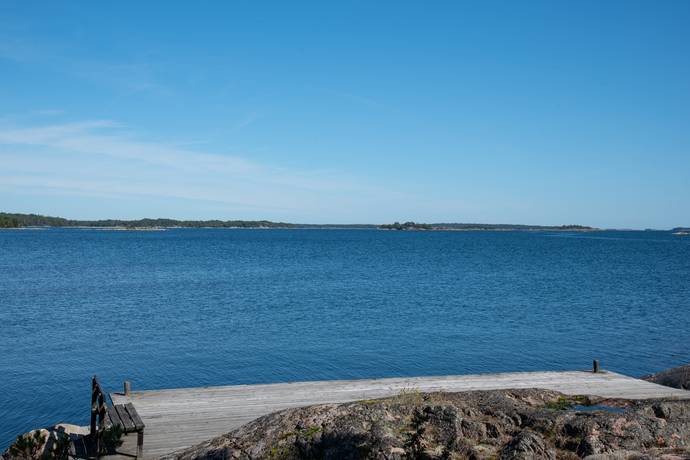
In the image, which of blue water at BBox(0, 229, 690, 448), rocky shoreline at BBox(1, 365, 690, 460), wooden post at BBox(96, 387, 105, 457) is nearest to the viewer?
rocky shoreline at BBox(1, 365, 690, 460)

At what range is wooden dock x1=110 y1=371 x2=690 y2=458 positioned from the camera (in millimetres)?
13297

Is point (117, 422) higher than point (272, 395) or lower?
higher

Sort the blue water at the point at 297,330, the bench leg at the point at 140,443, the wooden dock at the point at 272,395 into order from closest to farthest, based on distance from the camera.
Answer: the bench leg at the point at 140,443, the wooden dock at the point at 272,395, the blue water at the point at 297,330

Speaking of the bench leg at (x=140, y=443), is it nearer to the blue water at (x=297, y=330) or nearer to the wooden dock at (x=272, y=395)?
the wooden dock at (x=272, y=395)

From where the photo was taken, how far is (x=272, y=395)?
52.4ft

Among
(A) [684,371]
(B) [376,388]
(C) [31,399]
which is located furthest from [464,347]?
(C) [31,399]

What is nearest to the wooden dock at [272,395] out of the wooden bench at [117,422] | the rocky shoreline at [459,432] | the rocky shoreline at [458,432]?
the wooden bench at [117,422]

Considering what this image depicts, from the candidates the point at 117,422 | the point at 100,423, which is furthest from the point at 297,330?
the point at 117,422

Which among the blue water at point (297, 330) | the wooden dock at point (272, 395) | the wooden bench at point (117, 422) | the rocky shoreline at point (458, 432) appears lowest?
the blue water at point (297, 330)

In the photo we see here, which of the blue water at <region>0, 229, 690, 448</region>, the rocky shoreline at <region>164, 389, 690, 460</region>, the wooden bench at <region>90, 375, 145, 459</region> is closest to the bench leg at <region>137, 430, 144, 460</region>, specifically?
the wooden bench at <region>90, 375, 145, 459</region>

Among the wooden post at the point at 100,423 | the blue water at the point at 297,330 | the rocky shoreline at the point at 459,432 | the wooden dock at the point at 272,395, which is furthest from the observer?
the blue water at the point at 297,330

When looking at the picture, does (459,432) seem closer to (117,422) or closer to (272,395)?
(117,422)

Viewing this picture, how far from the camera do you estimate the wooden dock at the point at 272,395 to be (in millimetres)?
13297

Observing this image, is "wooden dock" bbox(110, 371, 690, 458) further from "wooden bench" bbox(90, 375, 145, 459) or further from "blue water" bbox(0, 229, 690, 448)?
"blue water" bbox(0, 229, 690, 448)
